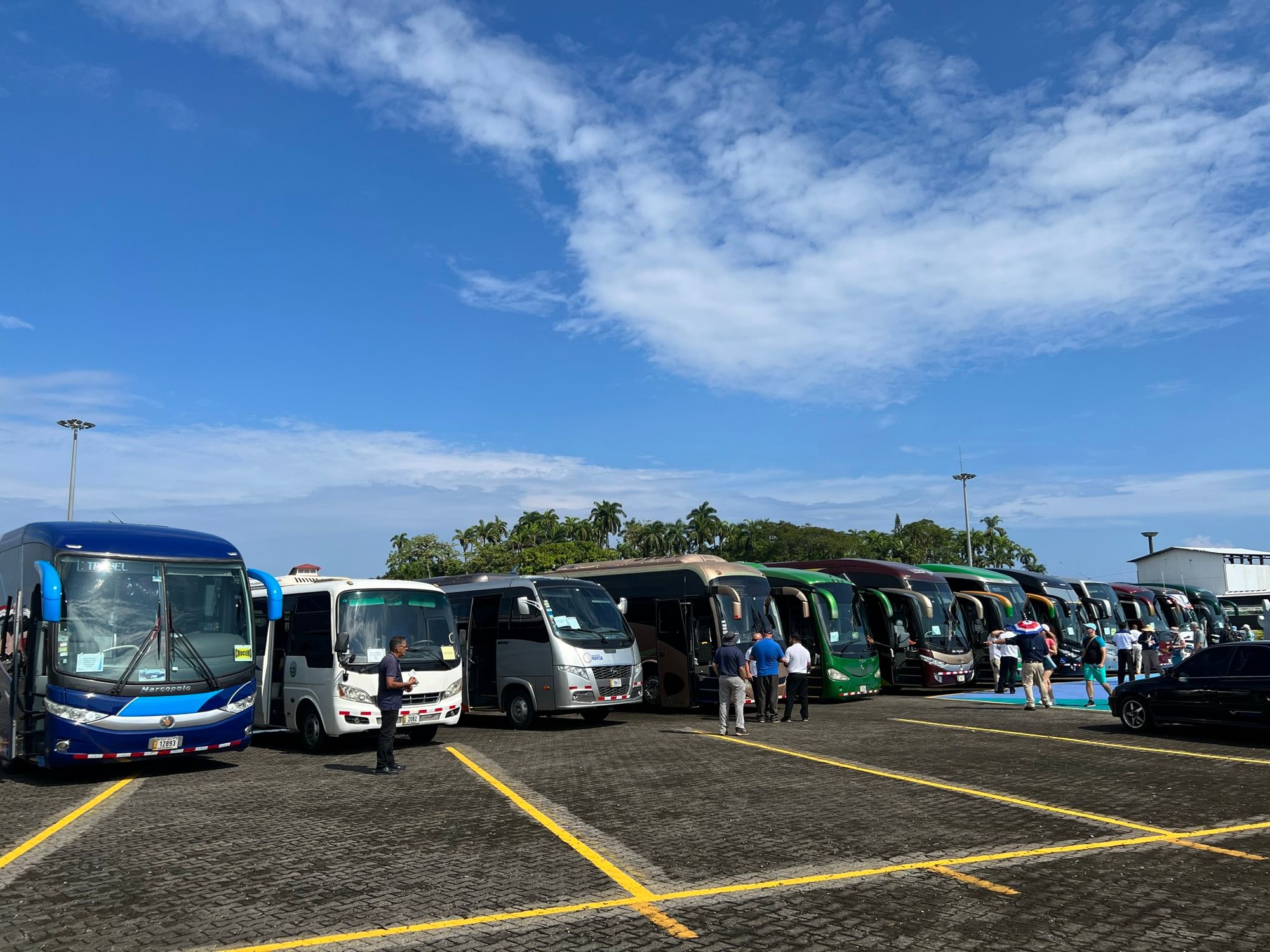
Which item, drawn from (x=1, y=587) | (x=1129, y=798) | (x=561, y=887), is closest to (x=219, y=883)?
(x=561, y=887)

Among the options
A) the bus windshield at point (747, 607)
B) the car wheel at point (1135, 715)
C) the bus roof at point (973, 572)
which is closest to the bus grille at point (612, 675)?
the bus windshield at point (747, 607)

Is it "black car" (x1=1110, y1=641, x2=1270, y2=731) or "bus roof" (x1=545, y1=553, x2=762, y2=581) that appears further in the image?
"bus roof" (x1=545, y1=553, x2=762, y2=581)

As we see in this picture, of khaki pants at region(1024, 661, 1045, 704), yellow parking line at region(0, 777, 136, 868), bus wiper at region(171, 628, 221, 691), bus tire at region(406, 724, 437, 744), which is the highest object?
bus wiper at region(171, 628, 221, 691)

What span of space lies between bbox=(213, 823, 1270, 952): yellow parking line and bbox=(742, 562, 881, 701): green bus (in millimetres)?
14385

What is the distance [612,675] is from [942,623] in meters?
11.3

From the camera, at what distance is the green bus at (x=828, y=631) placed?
75.3 feet

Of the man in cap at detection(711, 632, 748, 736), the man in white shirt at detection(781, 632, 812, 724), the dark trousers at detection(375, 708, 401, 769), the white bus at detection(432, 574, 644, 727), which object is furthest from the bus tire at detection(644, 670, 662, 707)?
the dark trousers at detection(375, 708, 401, 769)

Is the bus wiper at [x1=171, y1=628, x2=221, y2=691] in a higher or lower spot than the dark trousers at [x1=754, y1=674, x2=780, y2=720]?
higher

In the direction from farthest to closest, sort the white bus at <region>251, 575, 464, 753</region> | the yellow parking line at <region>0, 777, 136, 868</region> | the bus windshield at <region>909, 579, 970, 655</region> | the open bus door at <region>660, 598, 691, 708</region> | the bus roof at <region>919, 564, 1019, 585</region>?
the bus roof at <region>919, 564, 1019, 585</region>
the bus windshield at <region>909, 579, 970, 655</region>
the open bus door at <region>660, 598, 691, 708</region>
the white bus at <region>251, 575, 464, 753</region>
the yellow parking line at <region>0, 777, 136, 868</region>

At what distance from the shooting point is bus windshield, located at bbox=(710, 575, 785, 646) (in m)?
21.0

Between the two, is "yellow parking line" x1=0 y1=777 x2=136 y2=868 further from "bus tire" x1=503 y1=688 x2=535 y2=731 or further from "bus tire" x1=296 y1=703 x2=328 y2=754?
"bus tire" x1=503 y1=688 x2=535 y2=731

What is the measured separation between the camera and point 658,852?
311 inches

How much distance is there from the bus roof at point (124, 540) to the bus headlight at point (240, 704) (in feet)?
6.46

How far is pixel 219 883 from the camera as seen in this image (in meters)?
7.10
